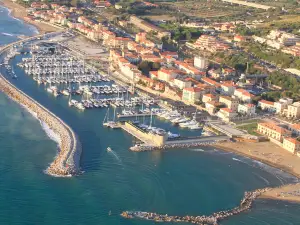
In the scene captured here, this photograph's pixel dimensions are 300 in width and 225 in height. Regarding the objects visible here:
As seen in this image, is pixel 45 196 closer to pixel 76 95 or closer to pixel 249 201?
pixel 249 201

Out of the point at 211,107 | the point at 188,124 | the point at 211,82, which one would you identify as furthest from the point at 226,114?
the point at 211,82

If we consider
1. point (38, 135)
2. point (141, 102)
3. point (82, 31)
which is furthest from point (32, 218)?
point (82, 31)

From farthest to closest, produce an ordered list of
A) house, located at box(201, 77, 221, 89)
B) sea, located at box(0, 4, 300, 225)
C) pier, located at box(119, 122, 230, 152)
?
house, located at box(201, 77, 221, 89) < pier, located at box(119, 122, 230, 152) < sea, located at box(0, 4, 300, 225)

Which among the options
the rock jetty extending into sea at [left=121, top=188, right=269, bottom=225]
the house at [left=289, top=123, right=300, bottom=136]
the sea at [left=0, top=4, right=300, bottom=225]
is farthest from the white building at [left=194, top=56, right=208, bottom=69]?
the rock jetty extending into sea at [left=121, top=188, right=269, bottom=225]

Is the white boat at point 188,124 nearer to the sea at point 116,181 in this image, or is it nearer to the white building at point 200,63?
the sea at point 116,181

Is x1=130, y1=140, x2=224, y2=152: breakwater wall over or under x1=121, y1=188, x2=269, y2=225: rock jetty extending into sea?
under

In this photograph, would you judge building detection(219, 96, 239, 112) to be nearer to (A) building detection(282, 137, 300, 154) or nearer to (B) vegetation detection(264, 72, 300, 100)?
(B) vegetation detection(264, 72, 300, 100)

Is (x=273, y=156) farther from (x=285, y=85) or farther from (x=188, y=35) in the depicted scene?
(x=188, y=35)
